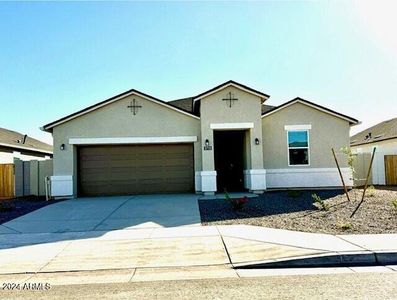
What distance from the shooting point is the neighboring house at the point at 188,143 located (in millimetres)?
16234

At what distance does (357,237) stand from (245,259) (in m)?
3.04

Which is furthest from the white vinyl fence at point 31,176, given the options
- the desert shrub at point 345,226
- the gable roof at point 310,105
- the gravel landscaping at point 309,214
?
the desert shrub at point 345,226

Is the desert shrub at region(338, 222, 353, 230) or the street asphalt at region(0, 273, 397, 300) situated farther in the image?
the desert shrub at region(338, 222, 353, 230)

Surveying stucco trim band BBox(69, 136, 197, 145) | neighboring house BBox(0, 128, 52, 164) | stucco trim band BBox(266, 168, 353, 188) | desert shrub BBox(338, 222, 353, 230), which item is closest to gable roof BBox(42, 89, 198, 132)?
stucco trim band BBox(69, 136, 197, 145)

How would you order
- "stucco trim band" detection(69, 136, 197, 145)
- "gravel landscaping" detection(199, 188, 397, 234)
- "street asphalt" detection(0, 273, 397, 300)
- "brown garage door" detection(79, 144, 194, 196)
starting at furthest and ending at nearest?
"brown garage door" detection(79, 144, 194, 196), "stucco trim band" detection(69, 136, 197, 145), "gravel landscaping" detection(199, 188, 397, 234), "street asphalt" detection(0, 273, 397, 300)

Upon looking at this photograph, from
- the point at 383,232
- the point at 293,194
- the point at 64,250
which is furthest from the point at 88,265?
the point at 293,194

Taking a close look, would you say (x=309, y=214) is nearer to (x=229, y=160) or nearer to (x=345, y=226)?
(x=345, y=226)

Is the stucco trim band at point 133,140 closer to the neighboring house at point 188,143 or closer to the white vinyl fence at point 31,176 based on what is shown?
the neighboring house at point 188,143

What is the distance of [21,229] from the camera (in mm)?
9953

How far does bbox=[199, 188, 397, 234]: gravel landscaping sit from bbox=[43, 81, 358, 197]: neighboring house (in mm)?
2965

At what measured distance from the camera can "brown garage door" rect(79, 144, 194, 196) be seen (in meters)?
17.1

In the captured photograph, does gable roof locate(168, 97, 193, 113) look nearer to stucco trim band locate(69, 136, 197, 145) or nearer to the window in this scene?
stucco trim band locate(69, 136, 197, 145)

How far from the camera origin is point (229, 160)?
19.7m

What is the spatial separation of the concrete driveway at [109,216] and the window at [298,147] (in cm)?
574
